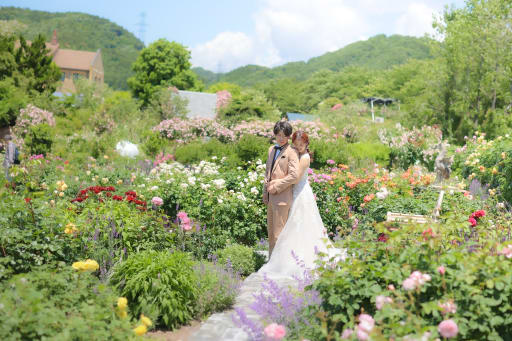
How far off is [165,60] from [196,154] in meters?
42.2

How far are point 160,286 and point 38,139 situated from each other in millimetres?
11988

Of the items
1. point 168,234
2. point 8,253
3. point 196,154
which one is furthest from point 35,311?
point 196,154

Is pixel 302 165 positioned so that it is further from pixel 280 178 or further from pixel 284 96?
pixel 284 96

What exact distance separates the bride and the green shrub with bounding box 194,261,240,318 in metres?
A: 0.84

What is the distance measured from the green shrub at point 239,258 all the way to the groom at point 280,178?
375mm

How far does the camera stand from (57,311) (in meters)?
2.67

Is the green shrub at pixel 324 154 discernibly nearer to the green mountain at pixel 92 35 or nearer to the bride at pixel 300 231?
the bride at pixel 300 231

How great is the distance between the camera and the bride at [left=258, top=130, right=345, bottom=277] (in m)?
5.02

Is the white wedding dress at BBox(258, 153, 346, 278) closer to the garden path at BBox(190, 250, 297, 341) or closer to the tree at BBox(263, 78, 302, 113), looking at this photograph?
the garden path at BBox(190, 250, 297, 341)

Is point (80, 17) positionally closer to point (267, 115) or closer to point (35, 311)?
point (267, 115)

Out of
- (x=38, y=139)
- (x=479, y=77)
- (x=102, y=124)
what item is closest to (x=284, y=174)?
(x=38, y=139)

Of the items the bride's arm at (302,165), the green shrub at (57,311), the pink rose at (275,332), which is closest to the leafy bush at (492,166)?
the bride's arm at (302,165)

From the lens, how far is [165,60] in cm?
5244

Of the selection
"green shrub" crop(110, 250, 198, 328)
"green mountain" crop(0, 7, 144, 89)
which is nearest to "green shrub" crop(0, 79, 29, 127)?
"green shrub" crop(110, 250, 198, 328)
